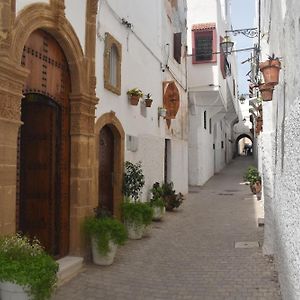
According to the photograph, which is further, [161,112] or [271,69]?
[161,112]

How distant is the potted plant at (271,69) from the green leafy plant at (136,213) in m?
4.56

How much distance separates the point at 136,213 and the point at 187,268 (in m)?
2.38

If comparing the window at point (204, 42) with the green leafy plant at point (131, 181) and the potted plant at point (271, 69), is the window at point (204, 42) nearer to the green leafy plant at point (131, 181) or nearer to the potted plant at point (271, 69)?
the green leafy plant at point (131, 181)

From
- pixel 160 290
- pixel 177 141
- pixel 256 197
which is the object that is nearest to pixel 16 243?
pixel 160 290

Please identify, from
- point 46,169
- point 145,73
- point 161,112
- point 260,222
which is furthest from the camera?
point 161,112

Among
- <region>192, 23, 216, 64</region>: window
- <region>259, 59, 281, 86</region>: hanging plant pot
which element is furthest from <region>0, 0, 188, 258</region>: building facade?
<region>192, 23, 216, 64</region>: window

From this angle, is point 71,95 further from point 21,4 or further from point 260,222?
point 260,222

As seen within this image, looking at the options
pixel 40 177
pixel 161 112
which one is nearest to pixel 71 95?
pixel 40 177

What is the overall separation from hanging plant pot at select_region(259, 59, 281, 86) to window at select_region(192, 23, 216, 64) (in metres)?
13.1

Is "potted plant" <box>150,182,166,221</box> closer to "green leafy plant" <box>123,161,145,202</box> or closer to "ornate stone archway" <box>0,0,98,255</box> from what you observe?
"green leafy plant" <box>123,161,145,202</box>

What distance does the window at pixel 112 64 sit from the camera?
26.9ft

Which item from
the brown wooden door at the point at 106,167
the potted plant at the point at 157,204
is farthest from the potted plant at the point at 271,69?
the potted plant at the point at 157,204

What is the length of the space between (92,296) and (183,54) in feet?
43.1

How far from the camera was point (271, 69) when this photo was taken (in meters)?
5.15
